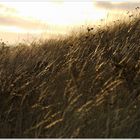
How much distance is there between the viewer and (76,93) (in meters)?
6.30

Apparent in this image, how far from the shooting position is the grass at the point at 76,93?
5551 mm

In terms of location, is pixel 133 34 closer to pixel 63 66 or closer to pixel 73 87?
pixel 63 66

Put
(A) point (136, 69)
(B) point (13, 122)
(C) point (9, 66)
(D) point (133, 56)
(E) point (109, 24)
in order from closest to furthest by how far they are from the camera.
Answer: (B) point (13, 122) < (A) point (136, 69) < (D) point (133, 56) < (C) point (9, 66) < (E) point (109, 24)

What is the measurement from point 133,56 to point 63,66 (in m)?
1.33

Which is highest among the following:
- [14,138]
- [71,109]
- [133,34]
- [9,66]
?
[133,34]

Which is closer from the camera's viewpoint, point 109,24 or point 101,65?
point 101,65

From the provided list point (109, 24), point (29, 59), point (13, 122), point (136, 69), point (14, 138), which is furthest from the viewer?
point (109, 24)

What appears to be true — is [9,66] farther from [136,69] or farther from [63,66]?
[136,69]

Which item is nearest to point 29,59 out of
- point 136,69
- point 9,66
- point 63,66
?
point 9,66

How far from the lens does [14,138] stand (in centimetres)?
577

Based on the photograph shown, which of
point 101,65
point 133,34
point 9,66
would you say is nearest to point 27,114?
point 101,65

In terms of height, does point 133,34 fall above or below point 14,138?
above

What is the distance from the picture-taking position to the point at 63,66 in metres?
7.98

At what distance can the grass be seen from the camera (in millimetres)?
5551
